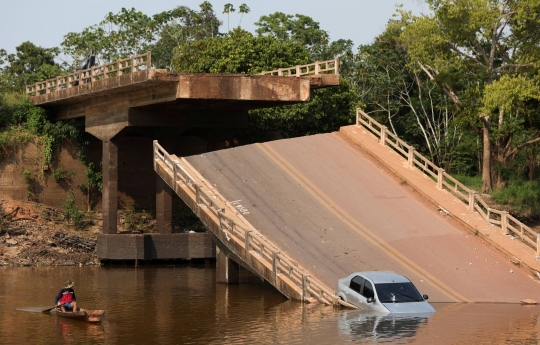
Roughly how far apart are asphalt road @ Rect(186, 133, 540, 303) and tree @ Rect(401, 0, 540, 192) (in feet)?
40.2

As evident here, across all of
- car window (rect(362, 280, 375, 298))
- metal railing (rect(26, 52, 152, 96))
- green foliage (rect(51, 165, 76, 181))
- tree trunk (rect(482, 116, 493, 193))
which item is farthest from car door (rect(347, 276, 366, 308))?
green foliage (rect(51, 165, 76, 181))

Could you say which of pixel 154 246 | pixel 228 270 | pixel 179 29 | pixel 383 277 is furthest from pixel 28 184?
pixel 179 29

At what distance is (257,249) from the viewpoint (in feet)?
111

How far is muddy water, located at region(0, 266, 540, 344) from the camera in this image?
24.8 metres

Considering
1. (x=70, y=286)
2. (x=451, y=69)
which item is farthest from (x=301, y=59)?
(x=70, y=286)

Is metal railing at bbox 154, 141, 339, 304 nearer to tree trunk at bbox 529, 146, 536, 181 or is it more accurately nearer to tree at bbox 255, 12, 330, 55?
tree trunk at bbox 529, 146, 536, 181

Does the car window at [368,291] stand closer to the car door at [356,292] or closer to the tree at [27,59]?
the car door at [356,292]

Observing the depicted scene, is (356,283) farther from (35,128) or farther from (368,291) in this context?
(35,128)

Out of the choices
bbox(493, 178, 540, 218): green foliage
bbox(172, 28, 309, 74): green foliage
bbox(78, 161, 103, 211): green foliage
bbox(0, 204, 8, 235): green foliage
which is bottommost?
bbox(0, 204, 8, 235): green foliage

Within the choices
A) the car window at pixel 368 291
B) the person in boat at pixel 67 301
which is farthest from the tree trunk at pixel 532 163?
the person in boat at pixel 67 301

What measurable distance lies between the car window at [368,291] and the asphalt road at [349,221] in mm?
3607

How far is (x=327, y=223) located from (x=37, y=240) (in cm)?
1986

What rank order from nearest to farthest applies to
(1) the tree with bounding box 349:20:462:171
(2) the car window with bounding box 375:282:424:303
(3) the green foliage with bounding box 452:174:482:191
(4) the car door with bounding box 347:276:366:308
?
(2) the car window with bounding box 375:282:424:303, (4) the car door with bounding box 347:276:366:308, (3) the green foliage with bounding box 452:174:482:191, (1) the tree with bounding box 349:20:462:171

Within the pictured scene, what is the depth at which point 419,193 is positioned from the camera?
40.5 metres
